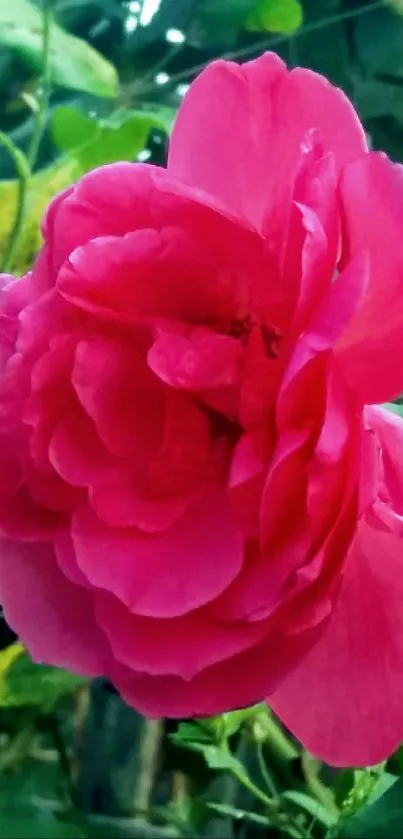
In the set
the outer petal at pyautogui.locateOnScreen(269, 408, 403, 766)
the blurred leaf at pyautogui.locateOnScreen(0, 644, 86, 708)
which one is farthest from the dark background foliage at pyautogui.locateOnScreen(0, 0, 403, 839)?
the outer petal at pyautogui.locateOnScreen(269, 408, 403, 766)

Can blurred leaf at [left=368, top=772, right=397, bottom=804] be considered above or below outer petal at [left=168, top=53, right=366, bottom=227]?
below

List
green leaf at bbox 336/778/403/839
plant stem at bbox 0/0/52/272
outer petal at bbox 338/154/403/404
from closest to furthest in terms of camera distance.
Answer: outer petal at bbox 338/154/403/404 → green leaf at bbox 336/778/403/839 → plant stem at bbox 0/0/52/272

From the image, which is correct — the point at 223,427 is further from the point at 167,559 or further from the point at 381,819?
the point at 381,819

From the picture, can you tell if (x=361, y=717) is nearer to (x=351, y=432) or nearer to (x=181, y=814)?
(x=351, y=432)

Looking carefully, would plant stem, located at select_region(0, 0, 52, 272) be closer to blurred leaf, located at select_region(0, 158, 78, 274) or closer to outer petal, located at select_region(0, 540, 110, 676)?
blurred leaf, located at select_region(0, 158, 78, 274)

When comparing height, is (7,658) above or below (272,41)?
below

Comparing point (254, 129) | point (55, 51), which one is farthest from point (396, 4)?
point (254, 129)

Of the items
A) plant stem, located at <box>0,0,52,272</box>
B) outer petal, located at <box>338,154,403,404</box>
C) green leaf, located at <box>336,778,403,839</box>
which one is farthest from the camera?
plant stem, located at <box>0,0,52,272</box>
